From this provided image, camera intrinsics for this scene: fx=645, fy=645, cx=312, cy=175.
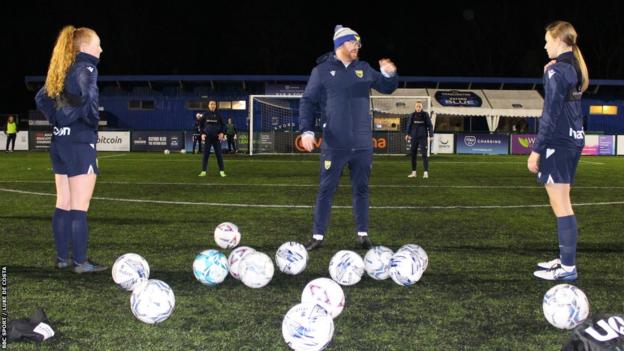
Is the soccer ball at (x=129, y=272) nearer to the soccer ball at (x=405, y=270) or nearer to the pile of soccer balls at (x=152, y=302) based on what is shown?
the pile of soccer balls at (x=152, y=302)

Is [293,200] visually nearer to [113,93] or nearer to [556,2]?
[113,93]

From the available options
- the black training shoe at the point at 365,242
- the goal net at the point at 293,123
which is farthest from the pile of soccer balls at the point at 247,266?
the goal net at the point at 293,123

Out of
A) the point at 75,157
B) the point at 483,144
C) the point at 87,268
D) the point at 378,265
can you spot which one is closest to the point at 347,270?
the point at 378,265

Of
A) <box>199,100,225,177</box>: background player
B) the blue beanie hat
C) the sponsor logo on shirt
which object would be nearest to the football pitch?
the sponsor logo on shirt

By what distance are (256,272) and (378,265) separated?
1082mm

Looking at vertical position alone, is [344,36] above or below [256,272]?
above

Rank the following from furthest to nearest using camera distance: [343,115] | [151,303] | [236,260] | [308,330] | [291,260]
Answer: [343,115] < [291,260] < [236,260] < [151,303] < [308,330]

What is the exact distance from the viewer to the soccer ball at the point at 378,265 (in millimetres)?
5609

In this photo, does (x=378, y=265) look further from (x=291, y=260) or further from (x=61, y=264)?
(x=61, y=264)

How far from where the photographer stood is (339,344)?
3.97m

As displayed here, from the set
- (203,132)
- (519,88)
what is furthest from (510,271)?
(519,88)

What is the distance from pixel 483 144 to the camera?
35.1m

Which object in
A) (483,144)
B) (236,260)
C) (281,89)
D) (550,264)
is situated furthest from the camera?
(281,89)

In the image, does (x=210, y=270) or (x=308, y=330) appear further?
(x=210, y=270)
